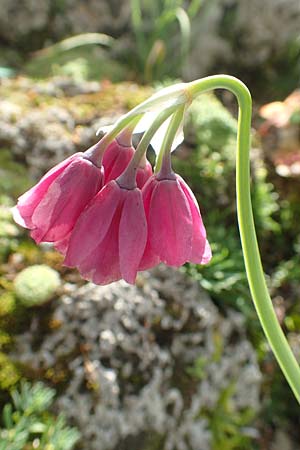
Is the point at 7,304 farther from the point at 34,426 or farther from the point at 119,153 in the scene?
the point at 119,153

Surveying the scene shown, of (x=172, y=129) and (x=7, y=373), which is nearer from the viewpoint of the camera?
(x=172, y=129)

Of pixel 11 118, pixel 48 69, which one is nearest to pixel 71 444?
pixel 11 118

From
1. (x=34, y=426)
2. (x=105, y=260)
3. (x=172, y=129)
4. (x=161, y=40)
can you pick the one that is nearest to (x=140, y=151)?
(x=172, y=129)

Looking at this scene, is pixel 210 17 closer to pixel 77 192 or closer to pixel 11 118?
pixel 11 118

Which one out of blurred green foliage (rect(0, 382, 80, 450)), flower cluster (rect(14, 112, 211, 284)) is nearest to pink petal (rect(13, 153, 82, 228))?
flower cluster (rect(14, 112, 211, 284))

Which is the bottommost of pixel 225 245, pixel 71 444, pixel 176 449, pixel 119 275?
pixel 176 449

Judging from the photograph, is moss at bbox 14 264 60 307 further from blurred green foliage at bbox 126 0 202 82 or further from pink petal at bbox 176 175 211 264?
blurred green foliage at bbox 126 0 202 82

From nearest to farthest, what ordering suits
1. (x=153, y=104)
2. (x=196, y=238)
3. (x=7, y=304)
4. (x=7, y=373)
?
(x=153, y=104)
(x=196, y=238)
(x=7, y=373)
(x=7, y=304)
